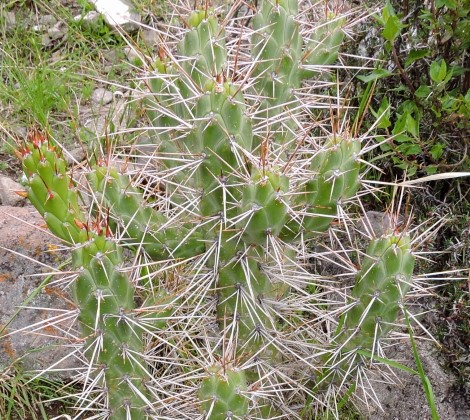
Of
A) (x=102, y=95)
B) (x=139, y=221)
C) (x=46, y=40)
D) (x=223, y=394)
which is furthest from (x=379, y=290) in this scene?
(x=46, y=40)

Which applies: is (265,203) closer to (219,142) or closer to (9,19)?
(219,142)

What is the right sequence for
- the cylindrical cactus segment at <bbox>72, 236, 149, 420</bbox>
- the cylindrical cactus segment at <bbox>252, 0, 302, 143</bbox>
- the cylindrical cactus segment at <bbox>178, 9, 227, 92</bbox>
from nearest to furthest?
the cylindrical cactus segment at <bbox>72, 236, 149, 420</bbox> → the cylindrical cactus segment at <bbox>178, 9, 227, 92</bbox> → the cylindrical cactus segment at <bbox>252, 0, 302, 143</bbox>

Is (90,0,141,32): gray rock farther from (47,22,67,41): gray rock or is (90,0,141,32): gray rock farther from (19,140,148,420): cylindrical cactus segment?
(19,140,148,420): cylindrical cactus segment

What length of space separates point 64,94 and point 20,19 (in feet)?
2.54

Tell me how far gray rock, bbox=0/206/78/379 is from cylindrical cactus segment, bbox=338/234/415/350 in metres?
1.15

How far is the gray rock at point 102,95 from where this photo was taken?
13.2ft

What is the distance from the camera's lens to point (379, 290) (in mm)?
2098

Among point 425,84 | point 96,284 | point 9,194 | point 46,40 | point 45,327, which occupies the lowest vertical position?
point 45,327

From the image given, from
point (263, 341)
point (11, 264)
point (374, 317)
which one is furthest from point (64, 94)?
point (374, 317)

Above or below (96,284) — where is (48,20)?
below

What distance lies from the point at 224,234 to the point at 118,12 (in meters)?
2.51

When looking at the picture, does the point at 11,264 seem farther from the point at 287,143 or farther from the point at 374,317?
the point at 374,317

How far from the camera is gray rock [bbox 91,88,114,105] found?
402cm

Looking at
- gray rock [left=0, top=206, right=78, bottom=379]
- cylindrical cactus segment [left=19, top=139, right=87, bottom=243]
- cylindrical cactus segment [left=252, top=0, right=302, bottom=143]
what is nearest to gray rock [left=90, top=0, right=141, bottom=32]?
gray rock [left=0, top=206, right=78, bottom=379]
